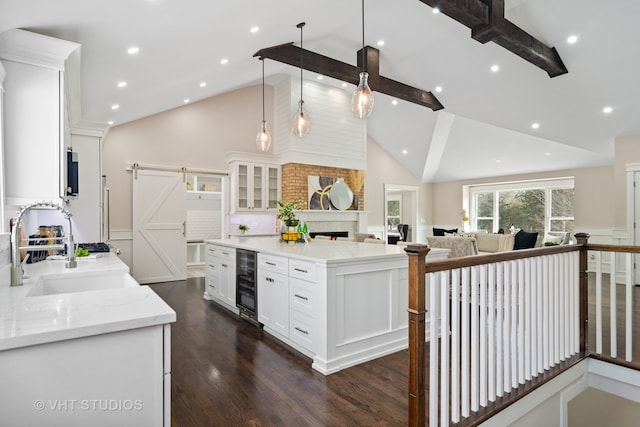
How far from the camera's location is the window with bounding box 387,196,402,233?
34.8ft

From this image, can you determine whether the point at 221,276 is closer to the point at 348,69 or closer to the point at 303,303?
the point at 303,303

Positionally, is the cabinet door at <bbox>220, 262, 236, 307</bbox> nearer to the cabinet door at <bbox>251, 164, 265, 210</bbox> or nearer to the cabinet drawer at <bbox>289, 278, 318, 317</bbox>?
the cabinet drawer at <bbox>289, 278, 318, 317</bbox>

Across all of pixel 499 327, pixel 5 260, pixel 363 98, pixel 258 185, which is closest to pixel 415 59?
pixel 363 98

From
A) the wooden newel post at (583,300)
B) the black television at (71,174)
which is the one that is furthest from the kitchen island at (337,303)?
the black television at (71,174)

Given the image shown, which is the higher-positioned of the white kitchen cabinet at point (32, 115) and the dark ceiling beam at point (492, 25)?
the dark ceiling beam at point (492, 25)

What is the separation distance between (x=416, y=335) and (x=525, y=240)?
19.0 feet

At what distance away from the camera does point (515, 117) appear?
6148mm

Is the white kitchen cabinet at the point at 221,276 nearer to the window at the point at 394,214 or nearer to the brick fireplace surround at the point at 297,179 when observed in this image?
the brick fireplace surround at the point at 297,179

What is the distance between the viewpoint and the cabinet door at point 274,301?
321 centimetres

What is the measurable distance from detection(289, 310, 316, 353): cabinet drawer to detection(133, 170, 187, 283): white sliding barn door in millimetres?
4170

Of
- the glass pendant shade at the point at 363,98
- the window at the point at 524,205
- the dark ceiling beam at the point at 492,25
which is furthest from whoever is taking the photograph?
the window at the point at 524,205

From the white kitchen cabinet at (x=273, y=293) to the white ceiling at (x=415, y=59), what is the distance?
2205 millimetres

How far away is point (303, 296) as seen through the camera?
2.95 meters

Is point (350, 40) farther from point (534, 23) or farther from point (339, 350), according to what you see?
point (339, 350)
